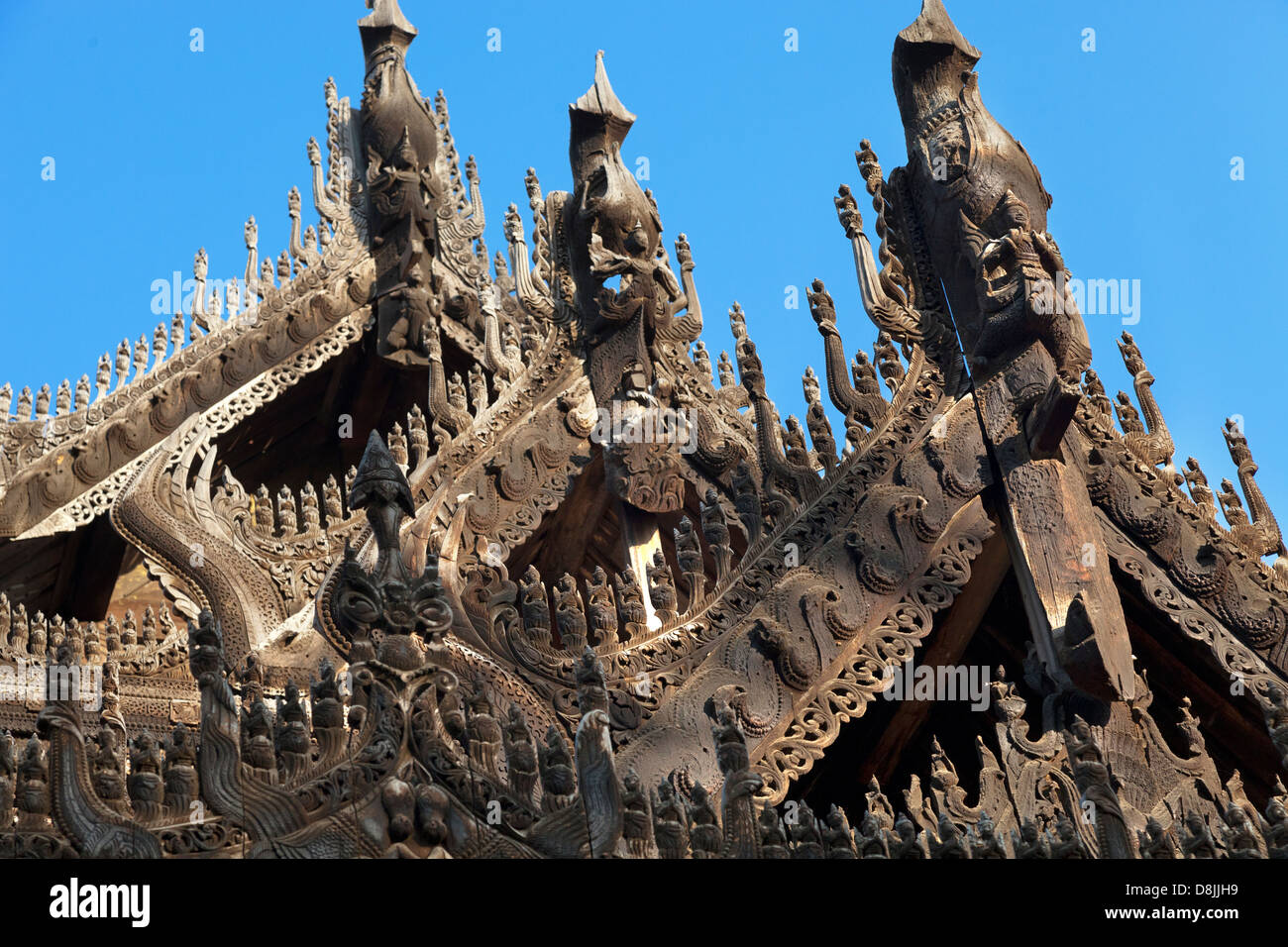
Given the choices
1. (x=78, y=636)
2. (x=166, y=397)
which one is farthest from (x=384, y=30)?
(x=78, y=636)

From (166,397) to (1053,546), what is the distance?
8.77m

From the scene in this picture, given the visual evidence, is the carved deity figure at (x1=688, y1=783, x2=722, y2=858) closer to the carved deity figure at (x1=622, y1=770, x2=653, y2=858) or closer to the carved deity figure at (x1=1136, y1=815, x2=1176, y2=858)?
the carved deity figure at (x1=622, y1=770, x2=653, y2=858)

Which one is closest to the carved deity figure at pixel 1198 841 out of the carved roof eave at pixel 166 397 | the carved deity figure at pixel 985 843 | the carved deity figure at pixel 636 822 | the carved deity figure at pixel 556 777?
the carved deity figure at pixel 985 843

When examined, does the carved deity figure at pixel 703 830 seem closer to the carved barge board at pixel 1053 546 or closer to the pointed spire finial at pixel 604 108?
the carved barge board at pixel 1053 546

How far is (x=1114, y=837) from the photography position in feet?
25.6

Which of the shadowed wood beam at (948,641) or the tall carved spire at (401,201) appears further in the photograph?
the tall carved spire at (401,201)

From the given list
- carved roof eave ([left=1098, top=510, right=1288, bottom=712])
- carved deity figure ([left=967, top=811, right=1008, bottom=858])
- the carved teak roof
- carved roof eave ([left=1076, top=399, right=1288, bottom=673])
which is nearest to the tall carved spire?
the carved teak roof

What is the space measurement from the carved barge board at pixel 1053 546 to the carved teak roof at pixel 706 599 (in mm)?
21

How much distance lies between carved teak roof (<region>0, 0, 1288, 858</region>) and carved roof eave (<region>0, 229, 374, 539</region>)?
5 centimetres

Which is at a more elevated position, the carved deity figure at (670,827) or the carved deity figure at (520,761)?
the carved deity figure at (520,761)

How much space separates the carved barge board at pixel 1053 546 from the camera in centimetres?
974

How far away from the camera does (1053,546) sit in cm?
1031

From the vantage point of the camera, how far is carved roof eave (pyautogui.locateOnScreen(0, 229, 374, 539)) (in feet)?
51.7
